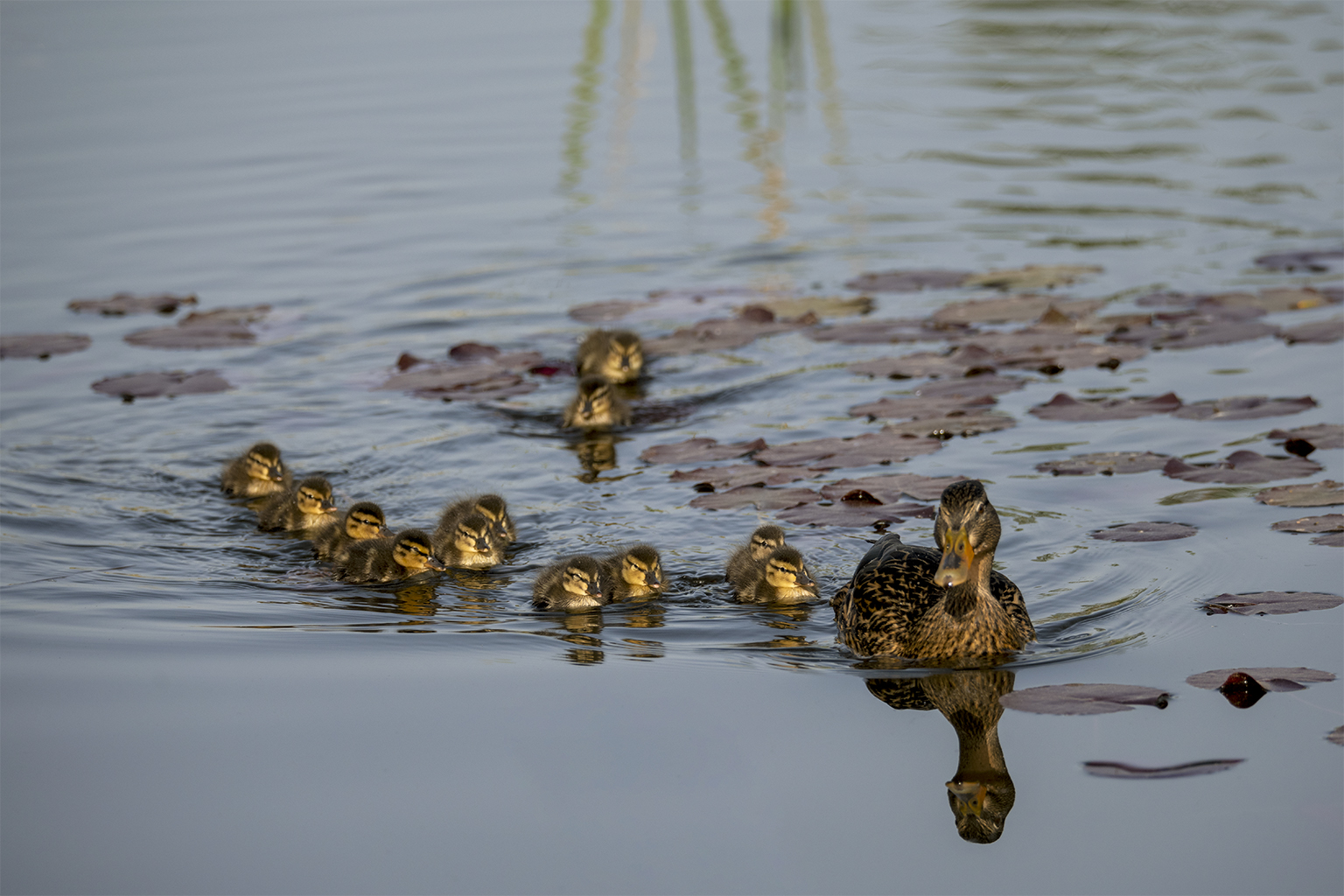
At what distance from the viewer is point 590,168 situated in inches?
488

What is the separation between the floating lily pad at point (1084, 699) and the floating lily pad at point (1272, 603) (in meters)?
0.75

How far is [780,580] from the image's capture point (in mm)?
5512

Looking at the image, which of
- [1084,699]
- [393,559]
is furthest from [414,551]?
[1084,699]

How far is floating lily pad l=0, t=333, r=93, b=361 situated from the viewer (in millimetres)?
8441

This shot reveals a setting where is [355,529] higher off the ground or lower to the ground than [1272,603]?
higher

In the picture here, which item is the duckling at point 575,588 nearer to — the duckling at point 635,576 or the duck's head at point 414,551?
the duckling at point 635,576

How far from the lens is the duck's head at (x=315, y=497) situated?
6398mm

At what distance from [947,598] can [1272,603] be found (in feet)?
3.66

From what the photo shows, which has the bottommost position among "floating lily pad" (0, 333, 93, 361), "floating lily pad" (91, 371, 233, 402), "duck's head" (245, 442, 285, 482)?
"duck's head" (245, 442, 285, 482)

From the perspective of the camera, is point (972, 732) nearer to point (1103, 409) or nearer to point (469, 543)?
point (469, 543)

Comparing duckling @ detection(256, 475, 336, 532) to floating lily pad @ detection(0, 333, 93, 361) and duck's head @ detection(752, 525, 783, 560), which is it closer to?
duck's head @ detection(752, 525, 783, 560)

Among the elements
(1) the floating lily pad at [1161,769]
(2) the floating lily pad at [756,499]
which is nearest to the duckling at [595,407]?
(2) the floating lily pad at [756,499]

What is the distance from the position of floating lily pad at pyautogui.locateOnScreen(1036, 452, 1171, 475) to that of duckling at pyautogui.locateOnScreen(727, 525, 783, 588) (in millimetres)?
1511

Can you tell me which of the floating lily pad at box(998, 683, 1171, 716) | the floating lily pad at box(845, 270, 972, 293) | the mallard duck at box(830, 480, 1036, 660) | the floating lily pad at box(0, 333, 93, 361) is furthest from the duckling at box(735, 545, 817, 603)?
the floating lily pad at box(0, 333, 93, 361)
